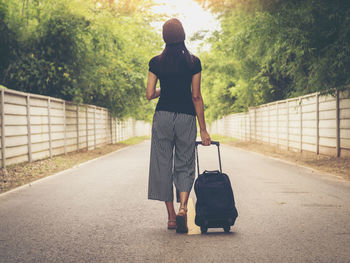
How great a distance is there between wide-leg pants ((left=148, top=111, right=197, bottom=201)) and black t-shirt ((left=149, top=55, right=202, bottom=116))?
0.08m

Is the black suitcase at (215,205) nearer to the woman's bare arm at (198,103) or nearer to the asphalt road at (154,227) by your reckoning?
the asphalt road at (154,227)

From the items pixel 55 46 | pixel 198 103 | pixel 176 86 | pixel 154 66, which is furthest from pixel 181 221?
pixel 55 46

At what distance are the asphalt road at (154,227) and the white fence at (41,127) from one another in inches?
105

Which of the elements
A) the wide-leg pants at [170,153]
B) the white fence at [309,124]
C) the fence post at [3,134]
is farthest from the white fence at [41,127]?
the white fence at [309,124]

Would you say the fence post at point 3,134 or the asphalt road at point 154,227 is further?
the fence post at point 3,134

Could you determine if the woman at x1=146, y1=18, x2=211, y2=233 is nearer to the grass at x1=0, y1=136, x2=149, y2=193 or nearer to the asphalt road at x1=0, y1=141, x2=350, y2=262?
the asphalt road at x1=0, y1=141, x2=350, y2=262

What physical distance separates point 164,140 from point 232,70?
2308cm

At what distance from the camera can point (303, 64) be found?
12531 mm

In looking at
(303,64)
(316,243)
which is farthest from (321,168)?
(316,243)

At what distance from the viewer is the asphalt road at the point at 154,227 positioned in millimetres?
3307

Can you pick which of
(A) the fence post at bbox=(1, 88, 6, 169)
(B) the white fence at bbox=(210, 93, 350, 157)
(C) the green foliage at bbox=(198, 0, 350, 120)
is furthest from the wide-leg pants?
(B) the white fence at bbox=(210, 93, 350, 157)

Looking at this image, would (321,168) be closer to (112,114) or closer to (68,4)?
(68,4)

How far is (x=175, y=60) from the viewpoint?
3.96 m

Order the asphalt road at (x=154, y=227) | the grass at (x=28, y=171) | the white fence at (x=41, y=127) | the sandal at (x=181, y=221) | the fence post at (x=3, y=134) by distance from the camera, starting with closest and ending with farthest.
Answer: the asphalt road at (x=154, y=227) → the sandal at (x=181, y=221) → the grass at (x=28, y=171) → the fence post at (x=3, y=134) → the white fence at (x=41, y=127)
